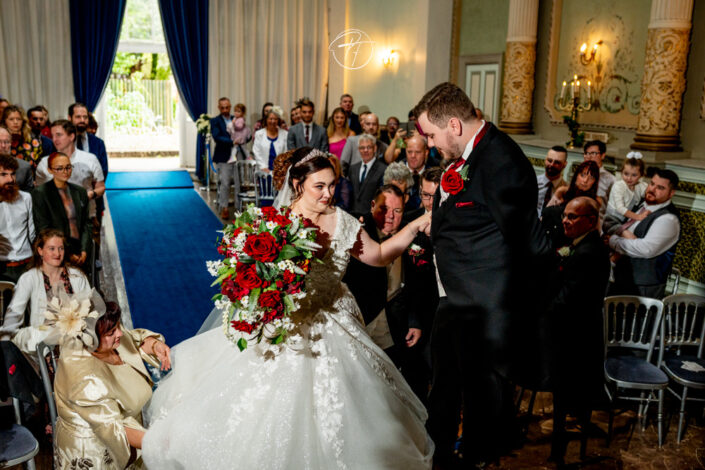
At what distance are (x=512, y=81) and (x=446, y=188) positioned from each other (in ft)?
25.2

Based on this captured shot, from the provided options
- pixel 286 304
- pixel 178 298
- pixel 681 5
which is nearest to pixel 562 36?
pixel 681 5

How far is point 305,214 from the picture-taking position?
119 inches

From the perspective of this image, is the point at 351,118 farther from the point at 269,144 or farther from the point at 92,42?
the point at 92,42

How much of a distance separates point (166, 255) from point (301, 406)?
18.6 ft

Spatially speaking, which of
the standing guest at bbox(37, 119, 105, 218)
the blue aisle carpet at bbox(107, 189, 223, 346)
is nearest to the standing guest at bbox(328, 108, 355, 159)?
the blue aisle carpet at bbox(107, 189, 223, 346)

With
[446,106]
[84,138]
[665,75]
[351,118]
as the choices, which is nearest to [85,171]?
[84,138]

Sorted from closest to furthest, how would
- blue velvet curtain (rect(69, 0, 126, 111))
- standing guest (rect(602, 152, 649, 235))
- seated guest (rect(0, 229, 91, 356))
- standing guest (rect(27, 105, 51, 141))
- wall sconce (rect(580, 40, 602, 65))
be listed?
seated guest (rect(0, 229, 91, 356)) → standing guest (rect(602, 152, 649, 235)) → standing guest (rect(27, 105, 51, 141)) → wall sconce (rect(580, 40, 602, 65)) → blue velvet curtain (rect(69, 0, 126, 111))

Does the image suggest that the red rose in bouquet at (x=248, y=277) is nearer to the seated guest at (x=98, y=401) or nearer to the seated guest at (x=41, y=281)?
the seated guest at (x=98, y=401)

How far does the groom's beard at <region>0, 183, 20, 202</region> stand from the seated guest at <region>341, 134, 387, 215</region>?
2.86 metres

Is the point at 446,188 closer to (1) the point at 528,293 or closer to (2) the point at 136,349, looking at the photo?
(1) the point at 528,293

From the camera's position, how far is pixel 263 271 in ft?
8.05

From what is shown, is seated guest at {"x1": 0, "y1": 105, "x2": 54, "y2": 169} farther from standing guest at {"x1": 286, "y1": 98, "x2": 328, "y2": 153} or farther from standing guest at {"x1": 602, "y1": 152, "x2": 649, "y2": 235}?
standing guest at {"x1": 602, "y1": 152, "x2": 649, "y2": 235}

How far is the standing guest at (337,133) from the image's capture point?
27.9ft

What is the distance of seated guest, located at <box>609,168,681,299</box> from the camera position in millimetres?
4668
